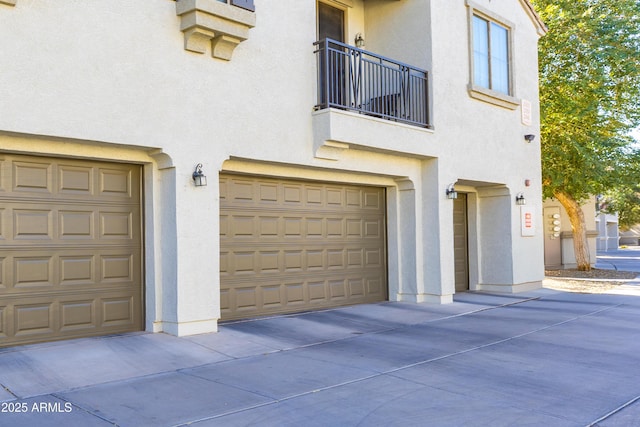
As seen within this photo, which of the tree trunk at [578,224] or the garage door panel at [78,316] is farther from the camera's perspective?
the tree trunk at [578,224]

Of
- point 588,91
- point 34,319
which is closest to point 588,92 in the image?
point 588,91

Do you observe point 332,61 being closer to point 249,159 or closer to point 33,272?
point 249,159

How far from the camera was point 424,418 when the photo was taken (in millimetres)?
4758

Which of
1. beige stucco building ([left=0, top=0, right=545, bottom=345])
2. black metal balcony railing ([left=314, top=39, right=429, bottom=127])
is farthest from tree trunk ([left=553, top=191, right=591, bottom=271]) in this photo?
black metal balcony railing ([left=314, top=39, right=429, bottom=127])

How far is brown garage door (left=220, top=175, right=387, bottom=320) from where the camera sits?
30.0 ft

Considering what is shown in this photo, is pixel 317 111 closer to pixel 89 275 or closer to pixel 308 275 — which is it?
pixel 308 275

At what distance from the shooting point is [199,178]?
7.77 meters

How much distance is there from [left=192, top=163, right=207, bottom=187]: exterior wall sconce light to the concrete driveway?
206 centimetres

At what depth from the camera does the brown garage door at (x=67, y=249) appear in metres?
6.86

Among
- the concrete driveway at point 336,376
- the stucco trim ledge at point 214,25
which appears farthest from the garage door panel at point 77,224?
the stucco trim ledge at point 214,25

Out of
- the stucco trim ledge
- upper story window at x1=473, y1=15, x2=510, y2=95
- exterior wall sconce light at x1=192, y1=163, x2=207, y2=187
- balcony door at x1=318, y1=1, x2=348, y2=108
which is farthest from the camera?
upper story window at x1=473, y1=15, x2=510, y2=95

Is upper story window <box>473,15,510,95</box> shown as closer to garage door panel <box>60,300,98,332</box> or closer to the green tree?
the green tree

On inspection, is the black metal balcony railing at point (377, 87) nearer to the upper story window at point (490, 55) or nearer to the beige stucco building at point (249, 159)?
the beige stucco building at point (249, 159)

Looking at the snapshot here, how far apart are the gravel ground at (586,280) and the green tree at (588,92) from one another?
268 cm
